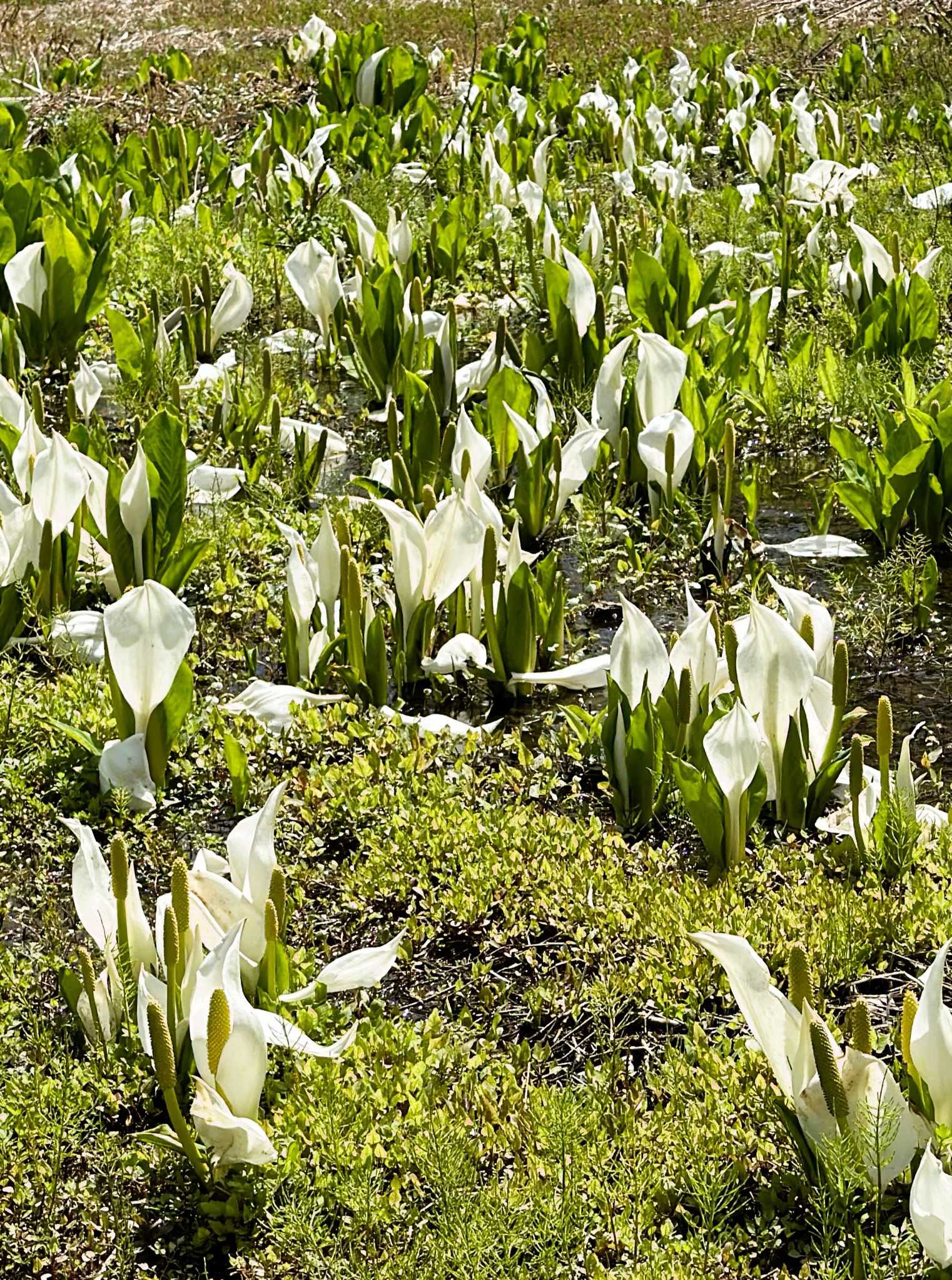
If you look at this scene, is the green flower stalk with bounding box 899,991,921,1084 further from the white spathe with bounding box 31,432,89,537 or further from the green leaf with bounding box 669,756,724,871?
the white spathe with bounding box 31,432,89,537

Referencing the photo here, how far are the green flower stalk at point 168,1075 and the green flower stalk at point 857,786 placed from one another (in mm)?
1239

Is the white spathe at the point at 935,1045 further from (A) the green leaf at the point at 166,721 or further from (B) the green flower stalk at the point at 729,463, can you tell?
(B) the green flower stalk at the point at 729,463

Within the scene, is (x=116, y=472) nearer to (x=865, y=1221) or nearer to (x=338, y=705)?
(x=338, y=705)

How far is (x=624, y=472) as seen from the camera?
4.22 meters

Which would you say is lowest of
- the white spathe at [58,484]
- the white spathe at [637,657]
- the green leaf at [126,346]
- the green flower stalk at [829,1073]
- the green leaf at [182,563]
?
the green flower stalk at [829,1073]

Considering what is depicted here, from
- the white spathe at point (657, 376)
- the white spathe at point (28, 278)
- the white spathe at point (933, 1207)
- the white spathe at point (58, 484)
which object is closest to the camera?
the white spathe at point (933, 1207)

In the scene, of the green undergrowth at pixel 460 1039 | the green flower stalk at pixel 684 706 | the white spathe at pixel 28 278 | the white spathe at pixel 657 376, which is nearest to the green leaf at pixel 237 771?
the green undergrowth at pixel 460 1039

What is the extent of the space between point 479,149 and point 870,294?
3082 millimetres

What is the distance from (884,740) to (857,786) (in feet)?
0.41

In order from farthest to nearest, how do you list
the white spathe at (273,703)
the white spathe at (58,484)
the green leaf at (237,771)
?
the white spathe at (58,484) → the white spathe at (273,703) → the green leaf at (237,771)

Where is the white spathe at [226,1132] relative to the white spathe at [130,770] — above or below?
below

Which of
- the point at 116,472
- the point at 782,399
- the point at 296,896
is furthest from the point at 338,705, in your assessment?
the point at 782,399

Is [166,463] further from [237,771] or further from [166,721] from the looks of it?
[237,771]

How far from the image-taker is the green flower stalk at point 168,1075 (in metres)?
1.95
